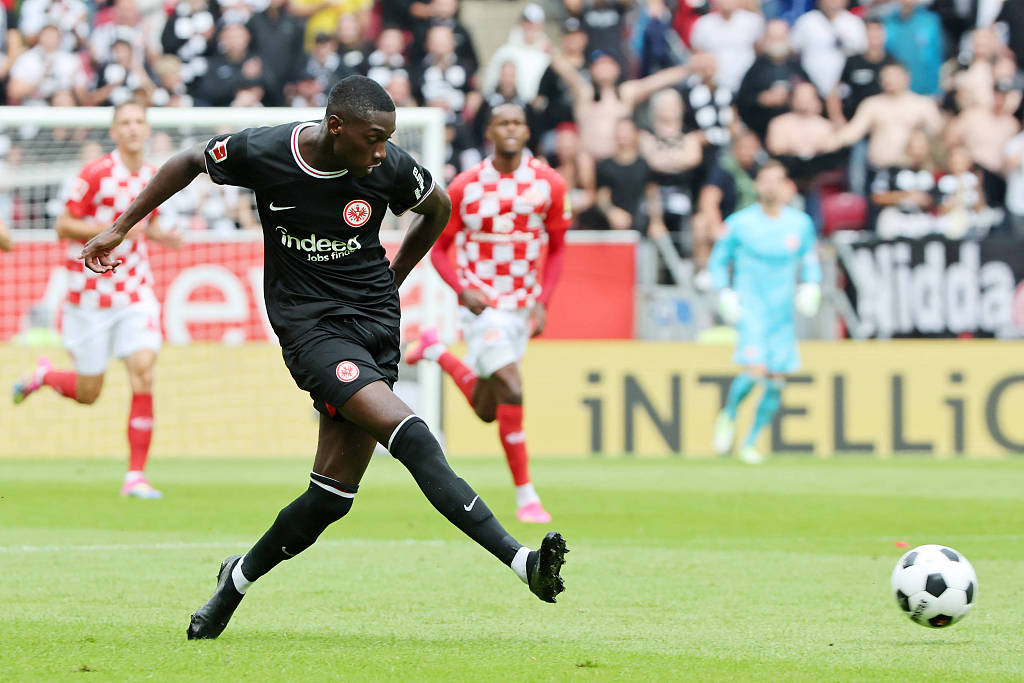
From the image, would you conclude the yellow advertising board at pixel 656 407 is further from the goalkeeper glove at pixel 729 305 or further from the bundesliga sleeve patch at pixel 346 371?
the bundesliga sleeve patch at pixel 346 371

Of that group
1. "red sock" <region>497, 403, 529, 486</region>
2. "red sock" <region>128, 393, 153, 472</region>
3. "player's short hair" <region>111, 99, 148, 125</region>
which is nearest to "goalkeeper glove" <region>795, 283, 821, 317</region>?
"red sock" <region>497, 403, 529, 486</region>

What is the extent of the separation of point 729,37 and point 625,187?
9.41 ft

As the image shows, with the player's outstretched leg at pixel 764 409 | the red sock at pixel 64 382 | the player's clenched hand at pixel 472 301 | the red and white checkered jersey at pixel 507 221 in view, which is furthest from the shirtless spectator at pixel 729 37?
the red sock at pixel 64 382

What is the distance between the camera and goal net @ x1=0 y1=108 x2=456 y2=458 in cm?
1529

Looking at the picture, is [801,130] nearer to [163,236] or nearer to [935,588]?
[163,236]

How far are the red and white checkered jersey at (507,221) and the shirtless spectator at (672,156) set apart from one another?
20.8ft

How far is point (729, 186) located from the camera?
1711cm

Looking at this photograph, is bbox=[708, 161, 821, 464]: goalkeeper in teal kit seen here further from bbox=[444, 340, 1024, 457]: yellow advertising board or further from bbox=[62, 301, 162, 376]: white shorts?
bbox=[62, 301, 162, 376]: white shorts

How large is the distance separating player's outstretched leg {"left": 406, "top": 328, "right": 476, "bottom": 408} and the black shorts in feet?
15.8

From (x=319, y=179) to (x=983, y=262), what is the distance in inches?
439

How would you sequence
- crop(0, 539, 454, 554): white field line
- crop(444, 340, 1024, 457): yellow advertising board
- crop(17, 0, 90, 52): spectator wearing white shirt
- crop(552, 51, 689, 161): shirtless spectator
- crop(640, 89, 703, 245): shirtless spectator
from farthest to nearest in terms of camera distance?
crop(17, 0, 90, 52): spectator wearing white shirt
crop(552, 51, 689, 161): shirtless spectator
crop(640, 89, 703, 245): shirtless spectator
crop(444, 340, 1024, 457): yellow advertising board
crop(0, 539, 454, 554): white field line

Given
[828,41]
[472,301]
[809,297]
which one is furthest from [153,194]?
[828,41]

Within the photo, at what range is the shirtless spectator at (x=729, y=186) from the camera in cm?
1681

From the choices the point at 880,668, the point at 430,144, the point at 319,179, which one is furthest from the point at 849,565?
the point at 430,144
